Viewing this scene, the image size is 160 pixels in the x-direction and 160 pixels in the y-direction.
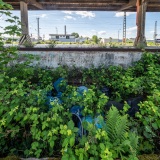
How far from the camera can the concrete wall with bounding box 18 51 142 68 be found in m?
4.42

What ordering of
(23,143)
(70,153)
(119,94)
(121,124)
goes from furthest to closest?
(119,94)
(23,143)
(121,124)
(70,153)

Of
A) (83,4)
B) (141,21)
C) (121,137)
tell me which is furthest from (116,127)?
(83,4)

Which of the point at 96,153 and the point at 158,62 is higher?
the point at 158,62

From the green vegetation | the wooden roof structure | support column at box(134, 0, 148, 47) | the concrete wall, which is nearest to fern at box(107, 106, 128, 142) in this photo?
the green vegetation

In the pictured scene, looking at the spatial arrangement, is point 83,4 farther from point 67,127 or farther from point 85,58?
point 67,127

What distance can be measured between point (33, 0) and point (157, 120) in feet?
26.6

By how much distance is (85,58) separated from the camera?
446 centimetres

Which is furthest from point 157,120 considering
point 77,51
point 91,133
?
point 77,51

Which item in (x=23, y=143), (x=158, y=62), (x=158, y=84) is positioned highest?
(x=158, y=62)

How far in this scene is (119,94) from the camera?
130 inches

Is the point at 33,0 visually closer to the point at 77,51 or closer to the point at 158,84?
the point at 77,51

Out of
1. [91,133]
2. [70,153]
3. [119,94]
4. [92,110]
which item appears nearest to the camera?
[70,153]

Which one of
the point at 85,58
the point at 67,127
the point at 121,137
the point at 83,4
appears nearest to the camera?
the point at 67,127

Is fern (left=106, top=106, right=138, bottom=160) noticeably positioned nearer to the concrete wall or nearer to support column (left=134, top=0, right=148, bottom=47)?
the concrete wall
